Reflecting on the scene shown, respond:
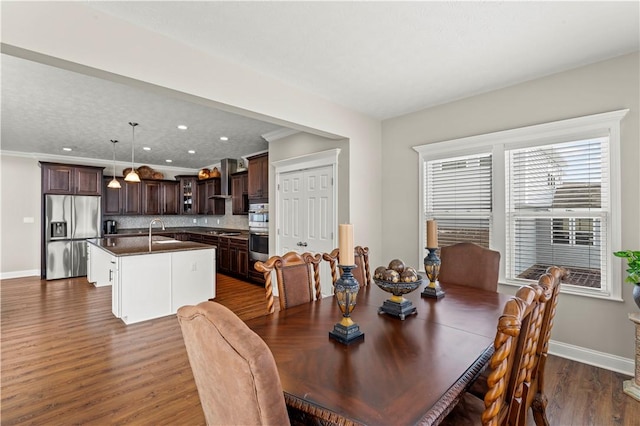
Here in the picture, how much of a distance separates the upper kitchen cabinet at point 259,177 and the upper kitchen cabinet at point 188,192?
3.22 metres

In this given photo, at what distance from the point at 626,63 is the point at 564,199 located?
1.18 metres

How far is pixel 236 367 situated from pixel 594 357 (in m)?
3.35

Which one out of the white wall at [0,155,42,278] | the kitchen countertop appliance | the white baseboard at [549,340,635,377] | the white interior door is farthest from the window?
the white wall at [0,155,42,278]

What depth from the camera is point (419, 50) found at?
7.94ft

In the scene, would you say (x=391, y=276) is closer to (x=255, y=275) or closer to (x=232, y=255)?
(x=255, y=275)

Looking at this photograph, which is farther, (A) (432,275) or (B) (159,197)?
(B) (159,197)

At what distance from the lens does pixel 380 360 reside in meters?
1.19

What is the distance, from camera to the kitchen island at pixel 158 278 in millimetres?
3770

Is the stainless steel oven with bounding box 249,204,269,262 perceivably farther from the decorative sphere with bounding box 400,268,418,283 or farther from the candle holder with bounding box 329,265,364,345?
the candle holder with bounding box 329,265,364,345

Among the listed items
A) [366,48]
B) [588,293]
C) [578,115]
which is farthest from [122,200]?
[588,293]

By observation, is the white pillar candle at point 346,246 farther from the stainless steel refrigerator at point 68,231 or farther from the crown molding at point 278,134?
the stainless steel refrigerator at point 68,231

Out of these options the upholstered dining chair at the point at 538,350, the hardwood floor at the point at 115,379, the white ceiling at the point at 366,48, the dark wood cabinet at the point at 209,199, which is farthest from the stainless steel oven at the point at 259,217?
the upholstered dining chair at the point at 538,350

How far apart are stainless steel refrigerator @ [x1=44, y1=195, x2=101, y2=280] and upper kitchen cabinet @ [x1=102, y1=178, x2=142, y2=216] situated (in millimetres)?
612

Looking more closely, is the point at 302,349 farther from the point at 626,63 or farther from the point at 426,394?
the point at 626,63
